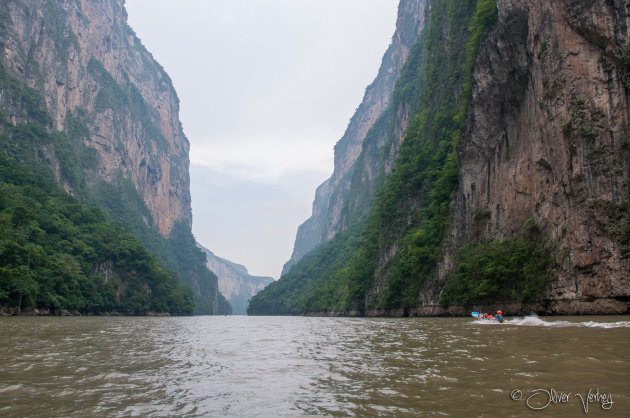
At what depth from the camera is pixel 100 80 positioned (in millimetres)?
140000

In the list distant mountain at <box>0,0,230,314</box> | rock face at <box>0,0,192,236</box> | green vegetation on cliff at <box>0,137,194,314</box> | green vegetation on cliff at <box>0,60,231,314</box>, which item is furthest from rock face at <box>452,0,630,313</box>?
rock face at <box>0,0,192,236</box>

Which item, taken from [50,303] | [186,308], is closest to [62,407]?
[50,303]

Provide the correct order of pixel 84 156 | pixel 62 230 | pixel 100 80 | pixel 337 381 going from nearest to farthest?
pixel 337 381 < pixel 62 230 < pixel 84 156 < pixel 100 80

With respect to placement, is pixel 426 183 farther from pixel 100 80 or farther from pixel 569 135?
pixel 100 80

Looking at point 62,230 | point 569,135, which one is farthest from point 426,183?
point 62,230

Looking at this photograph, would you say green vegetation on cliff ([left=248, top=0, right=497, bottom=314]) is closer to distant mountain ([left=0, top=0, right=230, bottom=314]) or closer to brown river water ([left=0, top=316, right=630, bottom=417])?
brown river water ([left=0, top=316, right=630, bottom=417])

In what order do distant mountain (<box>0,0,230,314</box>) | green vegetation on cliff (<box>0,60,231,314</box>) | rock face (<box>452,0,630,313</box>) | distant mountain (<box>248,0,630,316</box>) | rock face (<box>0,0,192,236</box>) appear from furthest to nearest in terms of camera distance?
rock face (<box>0,0,192,236</box>) → distant mountain (<box>0,0,230,314</box>) → green vegetation on cliff (<box>0,60,231,314</box>) → distant mountain (<box>248,0,630,316</box>) → rock face (<box>452,0,630,313</box>)

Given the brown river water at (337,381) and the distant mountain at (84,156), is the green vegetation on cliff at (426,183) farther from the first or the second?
the distant mountain at (84,156)

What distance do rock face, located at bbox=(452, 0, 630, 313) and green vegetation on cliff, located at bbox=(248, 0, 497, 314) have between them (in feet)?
30.3

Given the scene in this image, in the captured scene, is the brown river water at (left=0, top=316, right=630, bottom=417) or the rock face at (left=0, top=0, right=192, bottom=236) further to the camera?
the rock face at (left=0, top=0, right=192, bottom=236)

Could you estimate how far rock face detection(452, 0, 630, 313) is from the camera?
26.7 m

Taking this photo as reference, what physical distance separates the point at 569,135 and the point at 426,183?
3100cm

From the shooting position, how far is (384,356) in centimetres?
1305

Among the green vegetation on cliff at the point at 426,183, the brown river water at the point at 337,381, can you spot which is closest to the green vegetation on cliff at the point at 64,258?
the brown river water at the point at 337,381
